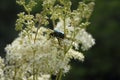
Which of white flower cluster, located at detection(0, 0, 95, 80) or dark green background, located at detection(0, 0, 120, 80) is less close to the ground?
dark green background, located at detection(0, 0, 120, 80)

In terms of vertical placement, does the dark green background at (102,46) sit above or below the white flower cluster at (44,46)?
above

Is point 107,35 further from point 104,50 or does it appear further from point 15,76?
point 15,76

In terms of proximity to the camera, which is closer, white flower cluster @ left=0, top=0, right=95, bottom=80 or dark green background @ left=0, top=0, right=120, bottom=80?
white flower cluster @ left=0, top=0, right=95, bottom=80

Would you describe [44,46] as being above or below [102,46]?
below

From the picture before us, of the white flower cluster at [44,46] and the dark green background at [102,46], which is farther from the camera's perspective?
the dark green background at [102,46]

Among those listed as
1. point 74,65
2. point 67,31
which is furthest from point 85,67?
point 67,31
